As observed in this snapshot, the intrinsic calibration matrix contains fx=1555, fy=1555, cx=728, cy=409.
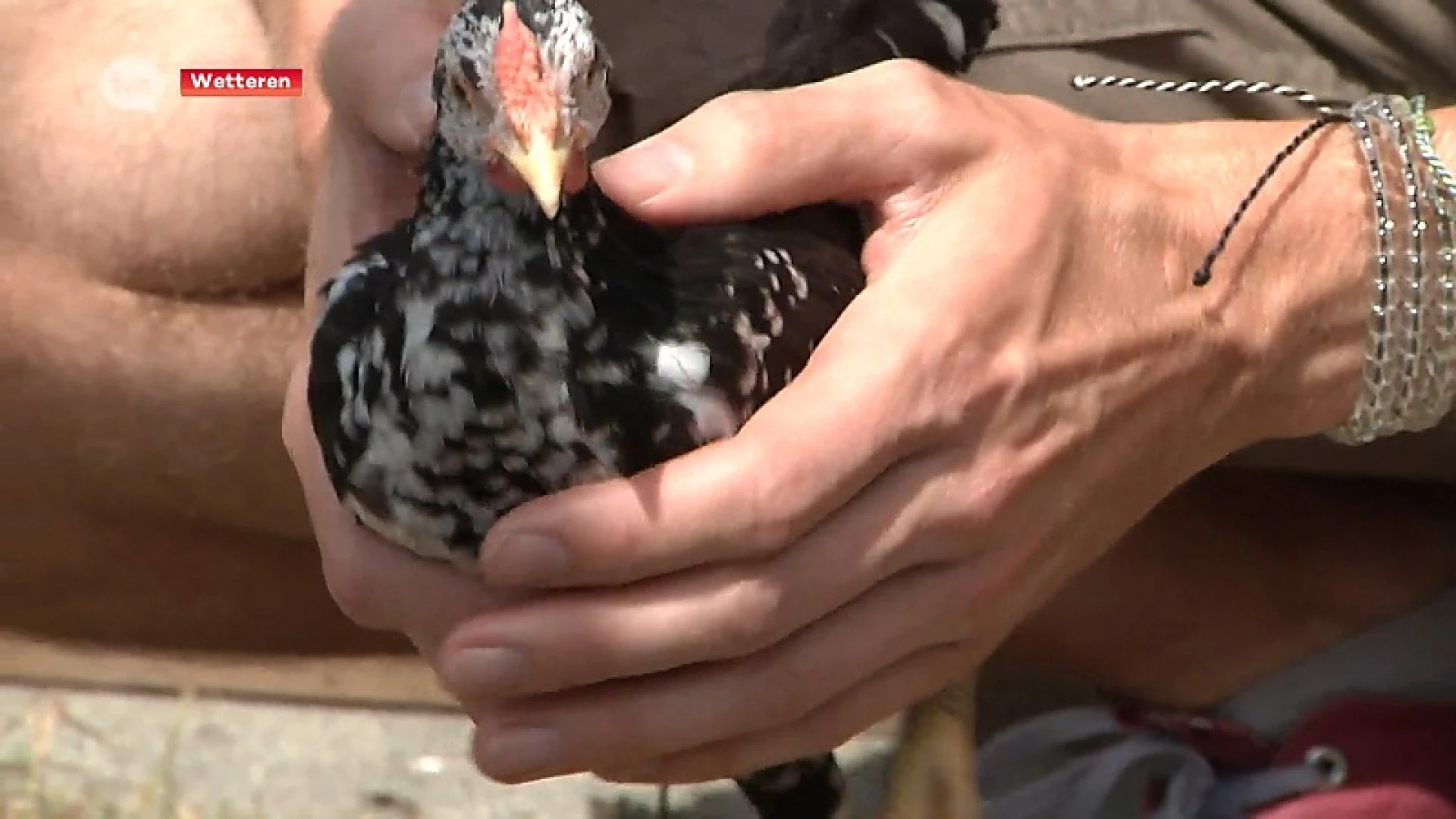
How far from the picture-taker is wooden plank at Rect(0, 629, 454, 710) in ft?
3.82

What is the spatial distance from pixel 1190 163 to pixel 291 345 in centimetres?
54

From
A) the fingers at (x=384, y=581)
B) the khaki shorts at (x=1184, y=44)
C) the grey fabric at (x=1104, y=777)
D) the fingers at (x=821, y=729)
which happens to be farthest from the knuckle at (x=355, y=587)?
the grey fabric at (x=1104, y=777)

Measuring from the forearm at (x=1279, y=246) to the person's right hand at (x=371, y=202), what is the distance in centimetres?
31

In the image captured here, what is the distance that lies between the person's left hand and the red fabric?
0.32m

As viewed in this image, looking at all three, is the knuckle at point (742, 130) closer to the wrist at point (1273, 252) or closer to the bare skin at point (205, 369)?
the wrist at point (1273, 252)

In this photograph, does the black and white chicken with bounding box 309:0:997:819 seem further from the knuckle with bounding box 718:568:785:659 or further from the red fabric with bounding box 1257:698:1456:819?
the red fabric with bounding box 1257:698:1456:819

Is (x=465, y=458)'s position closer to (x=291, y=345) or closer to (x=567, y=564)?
(x=567, y=564)

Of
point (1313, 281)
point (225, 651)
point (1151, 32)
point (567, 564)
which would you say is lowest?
point (225, 651)

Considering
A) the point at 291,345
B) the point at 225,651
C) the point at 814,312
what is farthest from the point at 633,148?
the point at 225,651

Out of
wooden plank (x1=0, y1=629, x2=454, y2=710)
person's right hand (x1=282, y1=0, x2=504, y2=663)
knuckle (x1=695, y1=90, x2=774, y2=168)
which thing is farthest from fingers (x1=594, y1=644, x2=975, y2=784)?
wooden plank (x1=0, y1=629, x2=454, y2=710)

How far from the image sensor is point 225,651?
46.2 inches

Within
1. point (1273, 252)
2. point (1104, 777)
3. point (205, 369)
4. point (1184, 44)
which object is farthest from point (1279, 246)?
point (205, 369)

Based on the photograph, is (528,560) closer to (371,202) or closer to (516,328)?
(516,328)

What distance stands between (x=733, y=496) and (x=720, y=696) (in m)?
0.09
